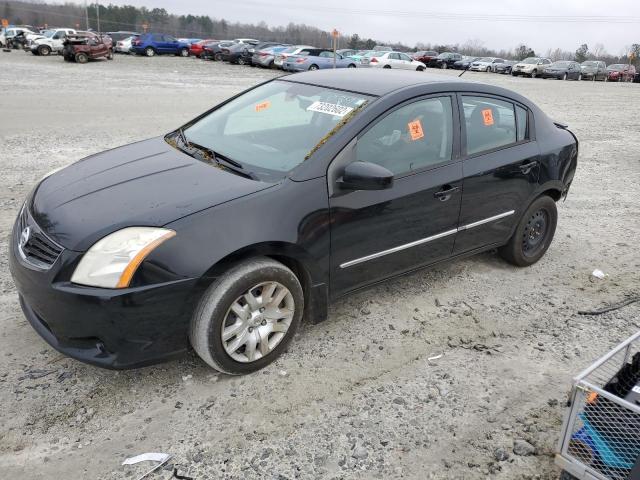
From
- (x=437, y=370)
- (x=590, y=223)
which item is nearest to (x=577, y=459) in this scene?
(x=437, y=370)

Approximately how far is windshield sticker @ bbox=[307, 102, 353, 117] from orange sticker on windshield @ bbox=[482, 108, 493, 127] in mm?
1269

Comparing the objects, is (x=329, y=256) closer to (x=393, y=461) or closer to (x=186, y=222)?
(x=186, y=222)

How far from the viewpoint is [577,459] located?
2221mm

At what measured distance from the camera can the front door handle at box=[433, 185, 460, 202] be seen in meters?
3.75

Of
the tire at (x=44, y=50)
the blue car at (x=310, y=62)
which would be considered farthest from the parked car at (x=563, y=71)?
the tire at (x=44, y=50)

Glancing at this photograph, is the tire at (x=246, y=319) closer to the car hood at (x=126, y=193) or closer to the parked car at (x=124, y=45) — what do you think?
the car hood at (x=126, y=193)

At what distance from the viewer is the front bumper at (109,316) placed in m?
2.64

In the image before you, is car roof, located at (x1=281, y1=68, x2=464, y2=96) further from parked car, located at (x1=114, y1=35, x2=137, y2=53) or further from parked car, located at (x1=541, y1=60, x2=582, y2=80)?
parked car, located at (x1=541, y1=60, x2=582, y2=80)

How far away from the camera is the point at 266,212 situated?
2.98m

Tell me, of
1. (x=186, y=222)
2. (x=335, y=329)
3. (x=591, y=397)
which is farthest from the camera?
(x=335, y=329)

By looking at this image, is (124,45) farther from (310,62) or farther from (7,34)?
(310,62)

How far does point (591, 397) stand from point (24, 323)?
343 cm

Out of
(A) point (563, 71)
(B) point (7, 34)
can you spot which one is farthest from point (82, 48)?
(A) point (563, 71)

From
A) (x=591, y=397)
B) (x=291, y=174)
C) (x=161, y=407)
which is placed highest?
(x=291, y=174)
